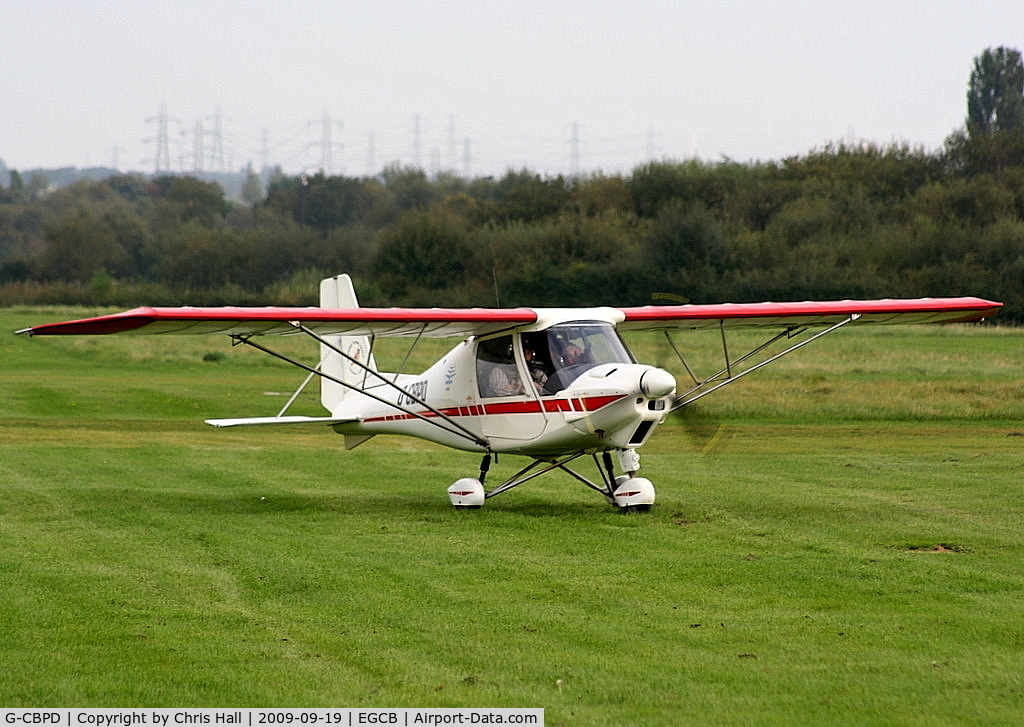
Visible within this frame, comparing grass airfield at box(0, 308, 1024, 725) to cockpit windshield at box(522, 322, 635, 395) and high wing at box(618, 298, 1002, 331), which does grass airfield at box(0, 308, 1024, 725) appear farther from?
cockpit windshield at box(522, 322, 635, 395)

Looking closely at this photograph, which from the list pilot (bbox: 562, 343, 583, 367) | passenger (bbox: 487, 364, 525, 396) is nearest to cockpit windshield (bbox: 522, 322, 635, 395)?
pilot (bbox: 562, 343, 583, 367)

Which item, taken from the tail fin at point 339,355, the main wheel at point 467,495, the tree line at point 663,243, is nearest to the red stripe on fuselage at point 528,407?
the main wheel at point 467,495

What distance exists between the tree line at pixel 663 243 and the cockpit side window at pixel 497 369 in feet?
137

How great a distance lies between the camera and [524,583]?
392 inches

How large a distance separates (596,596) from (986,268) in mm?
49964

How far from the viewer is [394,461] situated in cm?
1938

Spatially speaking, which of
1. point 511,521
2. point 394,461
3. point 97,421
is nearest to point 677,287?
point 97,421

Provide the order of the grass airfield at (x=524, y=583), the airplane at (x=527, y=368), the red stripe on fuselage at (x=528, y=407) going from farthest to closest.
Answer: the red stripe on fuselage at (x=528, y=407), the airplane at (x=527, y=368), the grass airfield at (x=524, y=583)

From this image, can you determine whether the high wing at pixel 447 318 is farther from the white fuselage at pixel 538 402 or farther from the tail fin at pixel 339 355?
the tail fin at pixel 339 355

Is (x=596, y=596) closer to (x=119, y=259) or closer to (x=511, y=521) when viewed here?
(x=511, y=521)

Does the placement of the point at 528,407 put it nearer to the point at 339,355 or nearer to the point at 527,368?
the point at 527,368

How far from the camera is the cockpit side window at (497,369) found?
1407 cm

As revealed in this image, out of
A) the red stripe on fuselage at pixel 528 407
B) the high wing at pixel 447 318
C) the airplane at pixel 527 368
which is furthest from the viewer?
the red stripe on fuselage at pixel 528 407

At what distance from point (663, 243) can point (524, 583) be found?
49995mm
